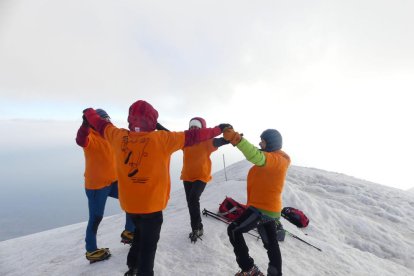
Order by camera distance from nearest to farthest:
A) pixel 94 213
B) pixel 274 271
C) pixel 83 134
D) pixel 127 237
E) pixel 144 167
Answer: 1. pixel 144 167
2. pixel 274 271
3. pixel 83 134
4. pixel 94 213
5. pixel 127 237

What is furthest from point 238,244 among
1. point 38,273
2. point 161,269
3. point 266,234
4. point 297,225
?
point 297,225

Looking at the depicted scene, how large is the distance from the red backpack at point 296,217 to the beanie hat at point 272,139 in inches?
237

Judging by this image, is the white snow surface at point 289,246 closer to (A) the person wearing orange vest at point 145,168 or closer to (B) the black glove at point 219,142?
(A) the person wearing orange vest at point 145,168

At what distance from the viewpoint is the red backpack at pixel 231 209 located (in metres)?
8.71

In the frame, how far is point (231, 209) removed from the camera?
29.4 ft

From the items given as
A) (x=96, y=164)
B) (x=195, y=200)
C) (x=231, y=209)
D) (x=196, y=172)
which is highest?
(x=96, y=164)

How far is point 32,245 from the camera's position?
9617 millimetres

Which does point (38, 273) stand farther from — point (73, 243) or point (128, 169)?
point (128, 169)

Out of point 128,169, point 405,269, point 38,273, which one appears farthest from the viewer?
point 405,269

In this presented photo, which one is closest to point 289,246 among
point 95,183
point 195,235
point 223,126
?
point 195,235

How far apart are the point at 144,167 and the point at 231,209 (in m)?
5.78

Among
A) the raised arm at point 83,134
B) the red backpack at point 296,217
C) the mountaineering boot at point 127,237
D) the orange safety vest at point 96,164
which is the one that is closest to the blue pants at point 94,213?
the orange safety vest at point 96,164

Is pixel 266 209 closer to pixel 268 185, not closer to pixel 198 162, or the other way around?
pixel 268 185

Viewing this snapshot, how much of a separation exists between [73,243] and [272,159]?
7721 millimetres
